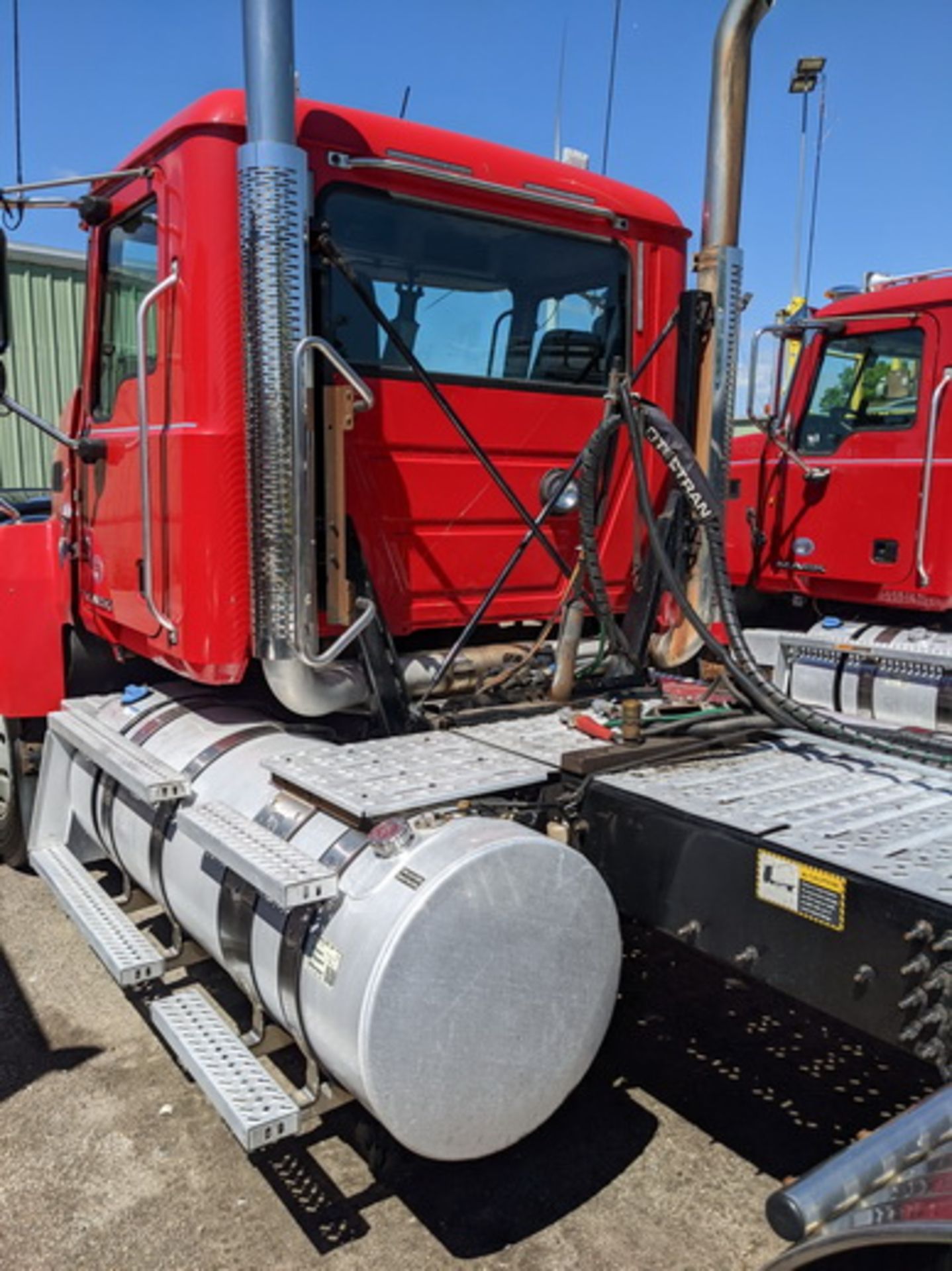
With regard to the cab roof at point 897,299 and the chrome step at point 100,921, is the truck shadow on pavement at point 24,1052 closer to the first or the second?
the chrome step at point 100,921

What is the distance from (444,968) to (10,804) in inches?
114

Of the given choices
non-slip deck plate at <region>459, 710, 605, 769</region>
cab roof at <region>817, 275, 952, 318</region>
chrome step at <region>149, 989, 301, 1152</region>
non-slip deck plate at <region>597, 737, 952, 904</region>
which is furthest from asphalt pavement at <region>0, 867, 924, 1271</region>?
cab roof at <region>817, 275, 952, 318</region>

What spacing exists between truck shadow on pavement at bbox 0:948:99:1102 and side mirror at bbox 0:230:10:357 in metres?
2.09

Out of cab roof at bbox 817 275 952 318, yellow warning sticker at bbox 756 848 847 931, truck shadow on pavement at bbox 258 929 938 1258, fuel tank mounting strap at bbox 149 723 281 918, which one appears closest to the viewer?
yellow warning sticker at bbox 756 848 847 931

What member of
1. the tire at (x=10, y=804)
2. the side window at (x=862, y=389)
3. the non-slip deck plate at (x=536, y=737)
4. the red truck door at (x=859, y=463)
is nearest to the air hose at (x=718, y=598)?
the non-slip deck plate at (x=536, y=737)

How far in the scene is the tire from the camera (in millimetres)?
→ 4281

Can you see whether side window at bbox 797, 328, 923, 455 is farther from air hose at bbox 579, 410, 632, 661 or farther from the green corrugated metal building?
the green corrugated metal building

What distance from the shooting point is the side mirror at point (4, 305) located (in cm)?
306

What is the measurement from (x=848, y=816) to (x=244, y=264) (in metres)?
2.05

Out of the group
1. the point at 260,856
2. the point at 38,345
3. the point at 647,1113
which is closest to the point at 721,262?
the point at 260,856

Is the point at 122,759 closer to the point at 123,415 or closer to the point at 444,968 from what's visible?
the point at 123,415

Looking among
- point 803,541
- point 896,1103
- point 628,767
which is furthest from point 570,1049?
point 803,541

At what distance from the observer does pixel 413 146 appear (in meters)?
3.15

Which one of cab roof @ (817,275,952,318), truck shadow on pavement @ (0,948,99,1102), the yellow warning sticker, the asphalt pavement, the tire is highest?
cab roof @ (817,275,952,318)
